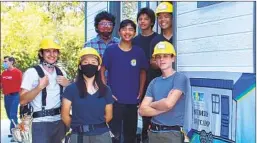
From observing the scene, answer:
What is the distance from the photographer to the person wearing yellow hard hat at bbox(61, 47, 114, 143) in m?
4.51

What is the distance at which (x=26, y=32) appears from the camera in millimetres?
26094

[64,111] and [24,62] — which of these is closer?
[64,111]

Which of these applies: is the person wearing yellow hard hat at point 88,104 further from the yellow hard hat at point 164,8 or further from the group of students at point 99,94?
the yellow hard hat at point 164,8

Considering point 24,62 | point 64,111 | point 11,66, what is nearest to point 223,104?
point 64,111

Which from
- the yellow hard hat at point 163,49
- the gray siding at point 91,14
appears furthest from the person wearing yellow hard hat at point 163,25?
the gray siding at point 91,14

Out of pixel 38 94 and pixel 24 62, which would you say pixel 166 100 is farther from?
pixel 24 62

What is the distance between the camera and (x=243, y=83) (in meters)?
4.43

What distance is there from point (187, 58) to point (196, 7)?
647 mm

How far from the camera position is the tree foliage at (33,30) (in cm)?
2466

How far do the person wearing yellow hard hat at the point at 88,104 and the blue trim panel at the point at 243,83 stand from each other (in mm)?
1252

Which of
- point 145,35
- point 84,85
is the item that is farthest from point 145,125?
point 84,85

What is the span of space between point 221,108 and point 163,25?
5.10 ft

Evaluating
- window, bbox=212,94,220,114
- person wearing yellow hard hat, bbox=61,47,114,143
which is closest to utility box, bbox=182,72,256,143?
window, bbox=212,94,220,114

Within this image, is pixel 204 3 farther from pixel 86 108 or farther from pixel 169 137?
pixel 86 108
